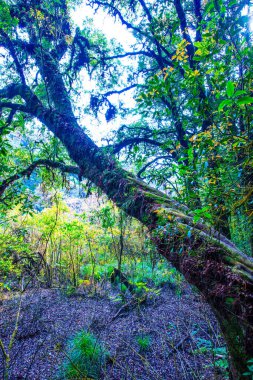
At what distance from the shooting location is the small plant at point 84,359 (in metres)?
3.15

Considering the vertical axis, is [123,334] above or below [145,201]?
below

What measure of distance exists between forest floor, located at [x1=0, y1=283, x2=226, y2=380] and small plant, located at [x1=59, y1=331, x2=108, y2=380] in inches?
6.1

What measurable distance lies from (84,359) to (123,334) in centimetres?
118

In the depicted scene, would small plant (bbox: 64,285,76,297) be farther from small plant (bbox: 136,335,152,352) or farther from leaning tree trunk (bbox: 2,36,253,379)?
leaning tree trunk (bbox: 2,36,253,379)

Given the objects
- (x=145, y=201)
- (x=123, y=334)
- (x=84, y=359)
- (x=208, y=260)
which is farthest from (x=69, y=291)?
(x=208, y=260)

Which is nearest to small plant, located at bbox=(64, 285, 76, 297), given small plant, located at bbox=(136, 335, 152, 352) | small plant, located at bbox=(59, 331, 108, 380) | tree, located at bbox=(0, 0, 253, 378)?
small plant, located at bbox=(59, 331, 108, 380)

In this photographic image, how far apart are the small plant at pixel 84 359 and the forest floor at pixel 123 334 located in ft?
0.51

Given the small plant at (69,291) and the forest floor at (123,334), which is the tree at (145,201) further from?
the small plant at (69,291)

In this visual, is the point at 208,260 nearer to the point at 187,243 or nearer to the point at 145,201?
the point at 187,243

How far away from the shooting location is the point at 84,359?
11.1 feet

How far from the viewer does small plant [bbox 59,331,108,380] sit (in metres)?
3.15

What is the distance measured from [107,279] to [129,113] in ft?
19.0

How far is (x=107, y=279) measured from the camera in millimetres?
7801

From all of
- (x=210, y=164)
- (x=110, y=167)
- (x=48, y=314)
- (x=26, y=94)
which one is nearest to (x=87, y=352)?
(x=48, y=314)
